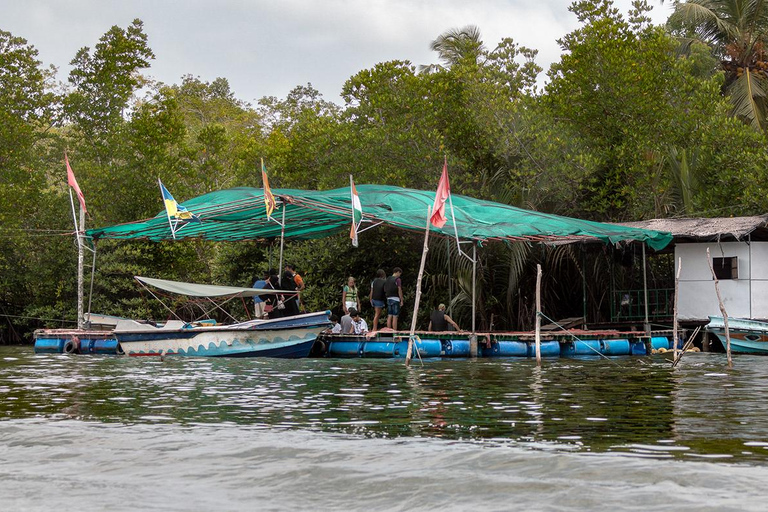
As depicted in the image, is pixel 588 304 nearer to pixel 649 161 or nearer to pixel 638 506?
pixel 649 161

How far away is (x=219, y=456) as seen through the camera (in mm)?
7719

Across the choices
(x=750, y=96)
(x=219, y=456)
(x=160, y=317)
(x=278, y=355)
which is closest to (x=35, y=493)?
(x=219, y=456)

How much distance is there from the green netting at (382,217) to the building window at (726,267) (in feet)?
7.45

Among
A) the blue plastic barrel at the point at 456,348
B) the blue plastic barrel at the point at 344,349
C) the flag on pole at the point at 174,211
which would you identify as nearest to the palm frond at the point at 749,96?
the blue plastic barrel at the point at 456,348

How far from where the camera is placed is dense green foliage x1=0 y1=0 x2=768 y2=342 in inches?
1065

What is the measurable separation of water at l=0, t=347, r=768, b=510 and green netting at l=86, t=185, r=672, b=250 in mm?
6764

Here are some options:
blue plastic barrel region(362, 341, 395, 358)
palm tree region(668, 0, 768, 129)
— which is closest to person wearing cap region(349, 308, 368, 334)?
blue plastic barrel region(362, 341, 395, 358)

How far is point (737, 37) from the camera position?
3566 centimetres

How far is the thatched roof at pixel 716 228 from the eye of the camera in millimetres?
22812

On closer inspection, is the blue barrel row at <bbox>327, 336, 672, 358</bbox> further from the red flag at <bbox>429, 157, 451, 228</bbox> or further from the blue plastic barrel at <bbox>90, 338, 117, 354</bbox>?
the blue plastic barrel at <bbox>90, 338, 117, 354</bbox>

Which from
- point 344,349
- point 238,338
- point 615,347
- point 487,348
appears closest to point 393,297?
point 344,349

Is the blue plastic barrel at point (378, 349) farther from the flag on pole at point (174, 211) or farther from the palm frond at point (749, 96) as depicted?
the palm frond at point (749, 96)

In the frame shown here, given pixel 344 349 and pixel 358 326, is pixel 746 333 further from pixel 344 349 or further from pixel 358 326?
pixel 344 349

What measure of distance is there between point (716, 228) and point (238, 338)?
12.4 metres
